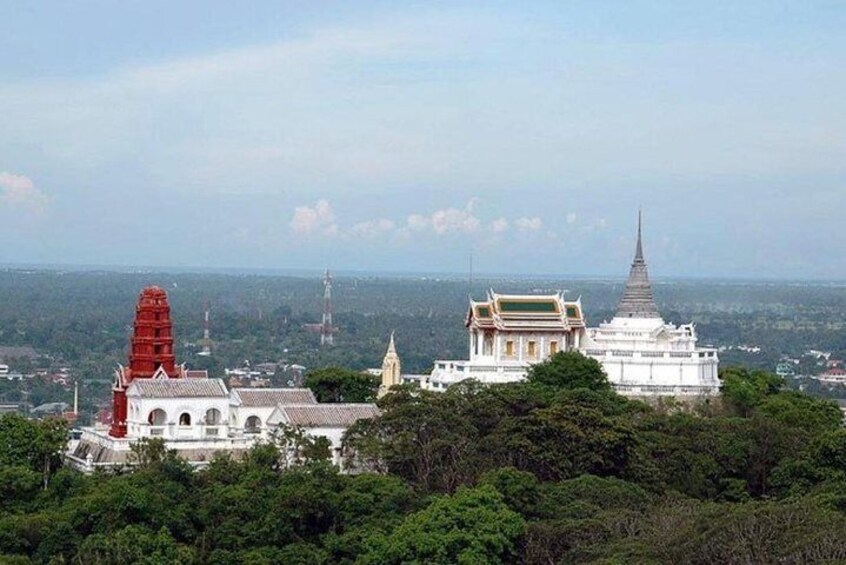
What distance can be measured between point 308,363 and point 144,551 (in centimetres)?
12026

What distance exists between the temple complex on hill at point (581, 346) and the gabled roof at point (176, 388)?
31.3 feet

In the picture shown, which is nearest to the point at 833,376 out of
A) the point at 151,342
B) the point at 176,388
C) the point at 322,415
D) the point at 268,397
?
the point at 151,342

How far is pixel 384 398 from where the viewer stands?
55719 mm

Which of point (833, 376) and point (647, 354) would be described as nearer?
point (647, 354)

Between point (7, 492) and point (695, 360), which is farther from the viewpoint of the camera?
point (695, 360)

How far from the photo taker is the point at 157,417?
56.0 meters

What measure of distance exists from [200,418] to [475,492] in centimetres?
1248

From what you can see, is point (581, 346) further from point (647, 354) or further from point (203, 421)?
point (203, 421)

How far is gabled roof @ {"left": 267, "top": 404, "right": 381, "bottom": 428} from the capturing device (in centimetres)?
5547

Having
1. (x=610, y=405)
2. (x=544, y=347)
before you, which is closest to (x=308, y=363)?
(x=544, y=347)

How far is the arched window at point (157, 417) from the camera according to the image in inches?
2199

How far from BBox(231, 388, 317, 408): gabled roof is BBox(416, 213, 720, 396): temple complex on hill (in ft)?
23.5

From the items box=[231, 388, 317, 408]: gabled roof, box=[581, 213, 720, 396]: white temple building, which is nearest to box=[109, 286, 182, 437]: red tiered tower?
box=[231, 388, 317, 408]: gabled roof

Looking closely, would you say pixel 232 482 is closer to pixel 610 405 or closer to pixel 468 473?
pixel 468 473
